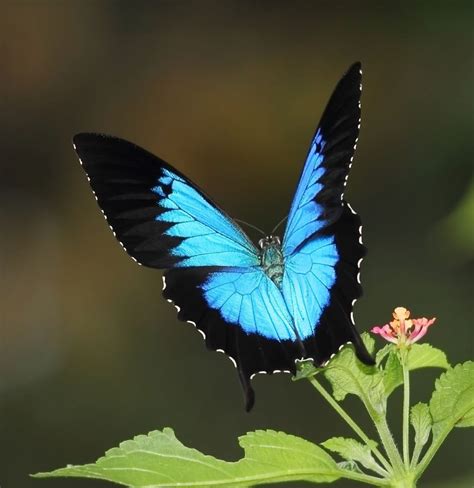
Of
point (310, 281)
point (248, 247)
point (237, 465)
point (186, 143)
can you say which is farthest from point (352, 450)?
point (186, 143)

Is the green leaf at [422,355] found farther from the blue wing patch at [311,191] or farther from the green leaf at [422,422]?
the blue wing patch at [311,191]

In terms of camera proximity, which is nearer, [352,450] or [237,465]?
[237,465]

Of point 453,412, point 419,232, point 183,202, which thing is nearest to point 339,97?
point 183,202

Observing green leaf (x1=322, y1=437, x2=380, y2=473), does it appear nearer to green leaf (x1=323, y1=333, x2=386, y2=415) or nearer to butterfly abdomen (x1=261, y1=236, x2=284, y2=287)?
green leaf (x1=323, y1=333, x2=386, y2=415)

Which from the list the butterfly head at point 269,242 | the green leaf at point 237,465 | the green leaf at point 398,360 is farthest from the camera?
the butterfly head at point 269,242

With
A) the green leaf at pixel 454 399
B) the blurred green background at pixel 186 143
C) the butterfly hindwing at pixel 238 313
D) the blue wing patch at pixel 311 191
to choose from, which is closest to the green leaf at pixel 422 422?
the green leaf at pixel 454 399

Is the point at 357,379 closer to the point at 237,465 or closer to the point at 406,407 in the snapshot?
the point at 406,407

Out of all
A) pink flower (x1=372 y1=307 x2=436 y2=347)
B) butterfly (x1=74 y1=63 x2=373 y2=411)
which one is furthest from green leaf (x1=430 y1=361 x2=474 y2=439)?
butterfly (x1=74 y1=63 x2=373 y2=411)
